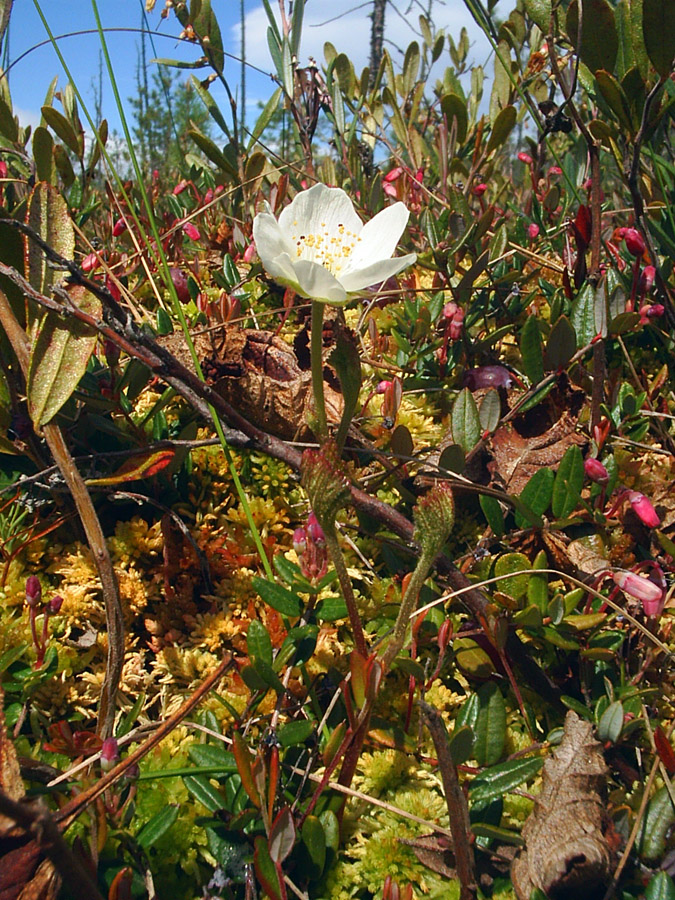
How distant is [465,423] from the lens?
159cm

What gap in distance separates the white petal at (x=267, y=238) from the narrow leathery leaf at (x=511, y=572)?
784mm

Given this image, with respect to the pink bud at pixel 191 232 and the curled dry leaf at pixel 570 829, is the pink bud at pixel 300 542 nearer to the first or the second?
the curled dry leaf at pixel 570 829

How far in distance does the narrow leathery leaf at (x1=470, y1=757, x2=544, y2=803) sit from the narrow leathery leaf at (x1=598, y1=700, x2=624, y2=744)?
0.16m

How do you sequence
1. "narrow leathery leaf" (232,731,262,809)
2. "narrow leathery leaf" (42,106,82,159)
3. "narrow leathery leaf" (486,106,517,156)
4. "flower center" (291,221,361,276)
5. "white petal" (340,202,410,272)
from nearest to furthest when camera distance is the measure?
1. "narrow leathery leaf" (232,731,262,809)
2. "white petal" (340,202,410,272)
3. "flower center" (291,221,361,276)
4. "narrow leathery leaf" (42,106,82,159)
5. "narrow leathery leaf" (486,106,517,156)

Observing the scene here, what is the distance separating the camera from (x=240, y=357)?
6.03 ft

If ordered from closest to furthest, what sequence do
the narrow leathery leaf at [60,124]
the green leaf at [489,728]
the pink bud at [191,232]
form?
1. the green leaf at [489,728]
2. the narrow leathery leaf at [60,124]
3. the pink bud at [191,232]

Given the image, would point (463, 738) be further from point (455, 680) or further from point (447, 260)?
point (447, 260)

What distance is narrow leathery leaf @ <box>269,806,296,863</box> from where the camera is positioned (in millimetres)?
926

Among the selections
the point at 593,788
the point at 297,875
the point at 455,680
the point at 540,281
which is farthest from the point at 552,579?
the point at 540,281

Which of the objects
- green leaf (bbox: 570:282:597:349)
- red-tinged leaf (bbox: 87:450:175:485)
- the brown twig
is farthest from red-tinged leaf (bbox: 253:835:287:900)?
green leaf (bbox: 570:282:597:349)

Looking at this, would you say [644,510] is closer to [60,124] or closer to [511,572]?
[511,572]

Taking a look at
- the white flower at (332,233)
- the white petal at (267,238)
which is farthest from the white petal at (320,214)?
the white petal at (267,238)

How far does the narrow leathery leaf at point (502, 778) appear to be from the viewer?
106cm

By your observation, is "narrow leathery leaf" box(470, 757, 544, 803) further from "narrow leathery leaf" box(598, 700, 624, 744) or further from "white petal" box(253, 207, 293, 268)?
"white petal" box(253, 207, 293, 268)
